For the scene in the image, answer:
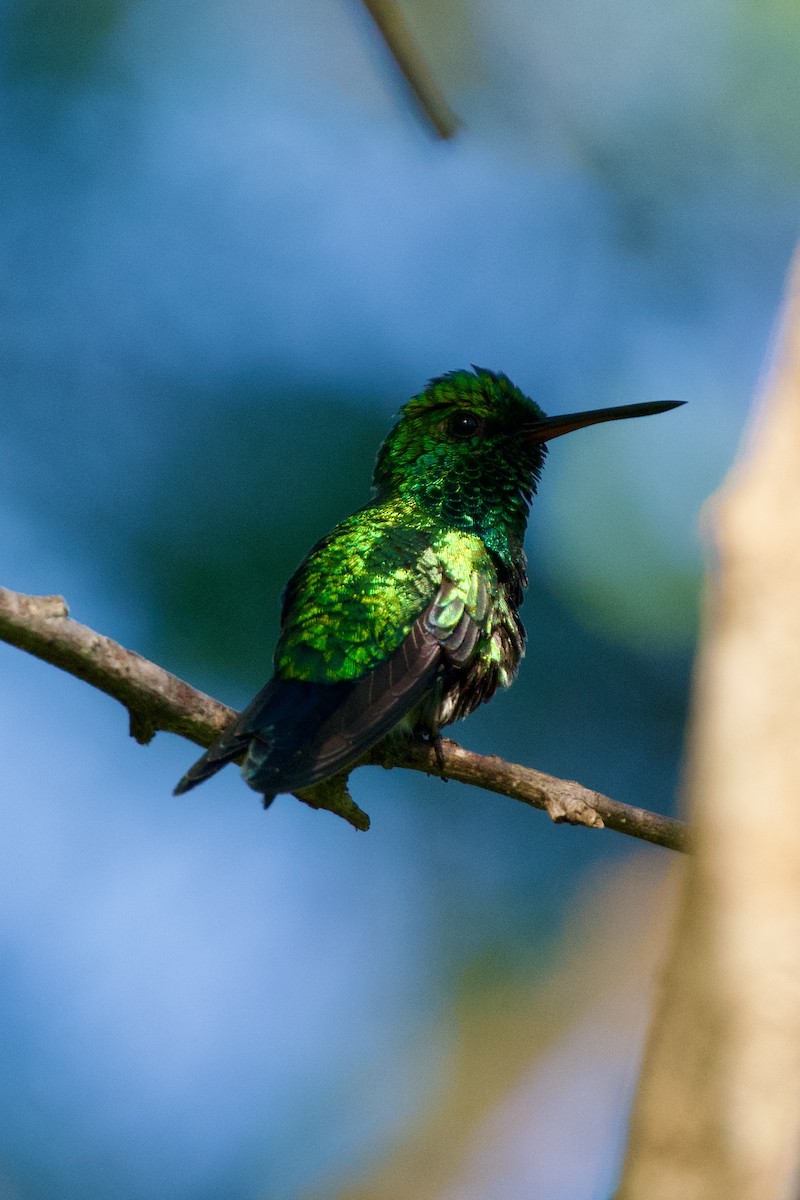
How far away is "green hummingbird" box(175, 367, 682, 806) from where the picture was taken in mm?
3320

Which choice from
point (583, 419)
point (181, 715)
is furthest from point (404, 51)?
point (583, 419)

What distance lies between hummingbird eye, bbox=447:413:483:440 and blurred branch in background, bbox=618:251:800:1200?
279 centimetres

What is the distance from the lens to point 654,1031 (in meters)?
1.56

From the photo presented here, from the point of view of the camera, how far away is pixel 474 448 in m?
4.79

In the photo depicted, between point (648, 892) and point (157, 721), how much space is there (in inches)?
182

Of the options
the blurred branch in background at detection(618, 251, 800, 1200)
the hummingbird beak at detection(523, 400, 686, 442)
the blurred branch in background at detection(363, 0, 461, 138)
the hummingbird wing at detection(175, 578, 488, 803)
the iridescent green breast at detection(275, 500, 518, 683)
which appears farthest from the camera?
the hummingbird beak at detection(523, 400, 686, 442)

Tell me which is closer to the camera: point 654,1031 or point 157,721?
point 654,1031

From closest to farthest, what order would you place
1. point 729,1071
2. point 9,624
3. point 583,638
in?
1. point 729,1071
2. point 9,624
3. point 583,638

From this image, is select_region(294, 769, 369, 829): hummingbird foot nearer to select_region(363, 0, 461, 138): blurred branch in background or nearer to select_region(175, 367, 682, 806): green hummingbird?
select_region(175, 367, 682, 806): green hummingbird

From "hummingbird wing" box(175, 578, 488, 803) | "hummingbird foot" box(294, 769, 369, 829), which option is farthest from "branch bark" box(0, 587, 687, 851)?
"hummingbird wing" box(175, 578, 488, 803)

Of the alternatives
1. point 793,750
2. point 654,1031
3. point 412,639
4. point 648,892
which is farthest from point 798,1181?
point 648,892

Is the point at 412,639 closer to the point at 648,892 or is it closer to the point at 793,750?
the point at 793,750

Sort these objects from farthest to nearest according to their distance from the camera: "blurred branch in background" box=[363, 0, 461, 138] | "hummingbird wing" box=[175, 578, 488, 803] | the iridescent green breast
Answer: the iridescent green breast < "hummingbird wing" box=[175, 578, 488, 803] < "blurred branch in background" box=[363, 0, 461, 138]

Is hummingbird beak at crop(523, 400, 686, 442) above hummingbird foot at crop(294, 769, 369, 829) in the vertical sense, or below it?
above
